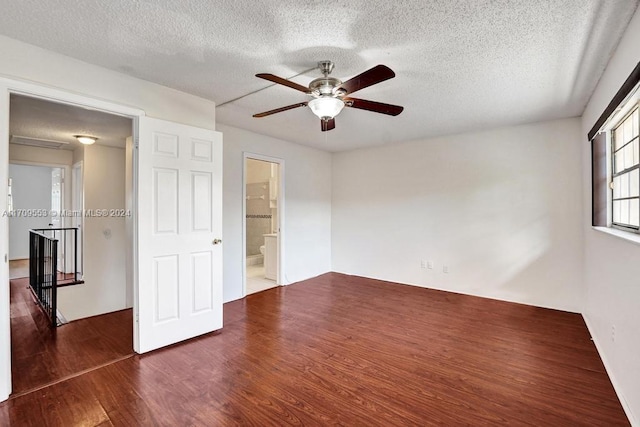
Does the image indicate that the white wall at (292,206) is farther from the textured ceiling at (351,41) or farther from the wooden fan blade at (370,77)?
the wooden fan blade at (370,77)

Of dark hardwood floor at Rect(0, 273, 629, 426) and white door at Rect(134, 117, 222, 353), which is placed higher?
white door at Rect(134, 117, 222, 353)

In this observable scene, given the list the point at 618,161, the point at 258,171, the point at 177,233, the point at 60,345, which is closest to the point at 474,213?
the point at 618,161

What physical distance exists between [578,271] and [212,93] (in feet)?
14.9

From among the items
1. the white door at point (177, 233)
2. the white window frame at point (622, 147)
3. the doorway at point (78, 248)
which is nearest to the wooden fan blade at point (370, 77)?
the white window frame at point (622, 147)

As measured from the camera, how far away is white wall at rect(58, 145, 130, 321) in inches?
163

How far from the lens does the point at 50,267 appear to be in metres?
4.05

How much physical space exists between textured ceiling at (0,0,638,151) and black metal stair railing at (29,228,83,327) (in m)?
2.49

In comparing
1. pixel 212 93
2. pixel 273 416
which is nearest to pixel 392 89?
pixel 212 93

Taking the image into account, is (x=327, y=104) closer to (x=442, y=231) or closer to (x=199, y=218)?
(x=199, y=218)

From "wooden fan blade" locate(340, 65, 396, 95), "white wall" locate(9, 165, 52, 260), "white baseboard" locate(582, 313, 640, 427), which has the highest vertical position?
"wooden fan blade" locate(340, 65, 396, 95)

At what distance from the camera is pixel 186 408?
194 centimetres

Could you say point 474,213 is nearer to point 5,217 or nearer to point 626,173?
point 626,173

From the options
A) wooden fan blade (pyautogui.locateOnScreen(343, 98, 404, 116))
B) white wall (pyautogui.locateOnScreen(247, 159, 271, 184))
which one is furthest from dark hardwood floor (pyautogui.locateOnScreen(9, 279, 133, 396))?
white wall (pyautogui.locateOnScreen(247, 159, 271, 184))

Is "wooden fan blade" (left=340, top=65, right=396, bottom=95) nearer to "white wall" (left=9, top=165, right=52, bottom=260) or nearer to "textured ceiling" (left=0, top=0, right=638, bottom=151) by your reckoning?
"textured ceiling" (left=0, top=0, right=638, bottom=151)
